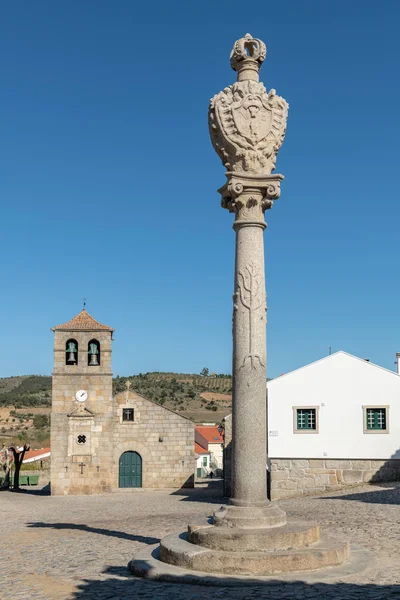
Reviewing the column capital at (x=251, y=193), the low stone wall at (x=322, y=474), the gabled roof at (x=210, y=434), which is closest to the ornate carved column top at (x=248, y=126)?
the column capital at (x=251, y=193)

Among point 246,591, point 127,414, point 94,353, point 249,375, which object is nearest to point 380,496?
point 249,375

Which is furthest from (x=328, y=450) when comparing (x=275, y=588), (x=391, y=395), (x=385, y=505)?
(x=275, y=588)

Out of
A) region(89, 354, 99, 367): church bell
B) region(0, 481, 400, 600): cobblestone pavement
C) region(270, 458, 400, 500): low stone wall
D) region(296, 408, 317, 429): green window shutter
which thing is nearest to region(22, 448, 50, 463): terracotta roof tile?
region(89, 354, 99, 367): church bell

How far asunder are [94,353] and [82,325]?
140 cm

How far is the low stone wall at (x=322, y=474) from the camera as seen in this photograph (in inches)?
821

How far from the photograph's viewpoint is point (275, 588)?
22.5 ft

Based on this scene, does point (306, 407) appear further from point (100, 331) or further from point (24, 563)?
point (24, 563)

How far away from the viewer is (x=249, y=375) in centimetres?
874

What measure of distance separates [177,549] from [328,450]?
14.1 metres

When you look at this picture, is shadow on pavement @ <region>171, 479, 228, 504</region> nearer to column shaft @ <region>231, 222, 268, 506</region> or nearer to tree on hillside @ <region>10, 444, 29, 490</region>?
tree on hillside @ <region>10, 444, 29, 490</region>

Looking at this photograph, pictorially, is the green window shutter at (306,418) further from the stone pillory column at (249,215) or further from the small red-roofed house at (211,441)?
the small red-roofed house at (211,441)

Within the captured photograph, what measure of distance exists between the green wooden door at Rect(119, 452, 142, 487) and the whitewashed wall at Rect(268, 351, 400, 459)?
9.98 meters

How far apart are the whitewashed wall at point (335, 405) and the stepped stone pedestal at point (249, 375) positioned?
12.8 metres

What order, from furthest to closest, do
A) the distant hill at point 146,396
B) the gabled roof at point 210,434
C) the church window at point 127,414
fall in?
the distant hill at point 146,396 < the gabled roof at point 210,434 < the church window at point 127,414
